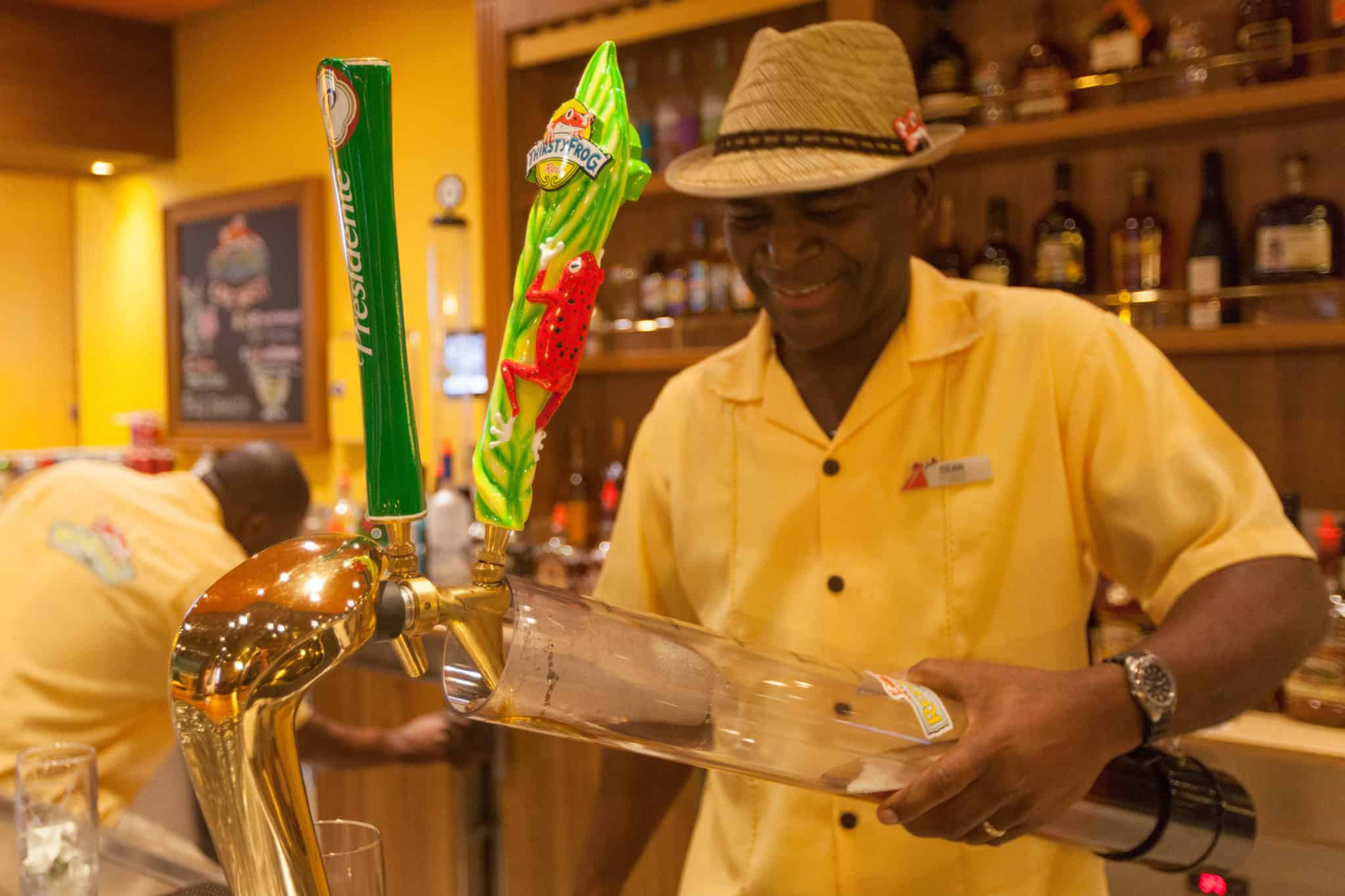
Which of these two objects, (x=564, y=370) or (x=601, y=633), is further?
(x=601, y=633)

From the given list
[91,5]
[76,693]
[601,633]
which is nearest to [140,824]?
[76,693]

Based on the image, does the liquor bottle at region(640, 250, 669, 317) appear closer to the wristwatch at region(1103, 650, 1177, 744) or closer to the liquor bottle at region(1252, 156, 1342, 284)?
the liquor bottle at region(1252, 156, 1342, 284)

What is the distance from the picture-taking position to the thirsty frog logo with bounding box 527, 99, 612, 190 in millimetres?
483

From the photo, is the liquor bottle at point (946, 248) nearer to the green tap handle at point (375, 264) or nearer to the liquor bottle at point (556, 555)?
the liquor bottle at point (556, 555)

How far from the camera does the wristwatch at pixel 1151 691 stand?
0.86 m

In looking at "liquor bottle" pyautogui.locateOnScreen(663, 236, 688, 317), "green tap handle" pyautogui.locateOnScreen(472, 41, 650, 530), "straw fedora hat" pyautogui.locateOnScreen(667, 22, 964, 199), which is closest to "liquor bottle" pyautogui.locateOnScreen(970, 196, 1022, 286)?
"liquor bottle" pyautogui.locateOnScreen(663, 236, 688, 317)

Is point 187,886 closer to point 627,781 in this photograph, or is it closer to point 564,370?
point 627,781

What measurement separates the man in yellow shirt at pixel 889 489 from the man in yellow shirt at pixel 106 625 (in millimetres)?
714

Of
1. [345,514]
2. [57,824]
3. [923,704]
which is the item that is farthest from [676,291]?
[923,704]

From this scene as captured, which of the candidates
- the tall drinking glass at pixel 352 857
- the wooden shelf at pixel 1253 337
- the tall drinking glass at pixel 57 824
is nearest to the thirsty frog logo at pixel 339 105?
the tall drinking glass at pixel 352 857

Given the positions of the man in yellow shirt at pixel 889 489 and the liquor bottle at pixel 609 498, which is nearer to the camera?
the man in yellow shirt at pixel 889 489

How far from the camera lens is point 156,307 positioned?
500 centimetres

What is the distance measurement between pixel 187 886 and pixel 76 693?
1.07 m

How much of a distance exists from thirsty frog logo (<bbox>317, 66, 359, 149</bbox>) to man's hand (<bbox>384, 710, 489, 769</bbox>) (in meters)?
1.44
